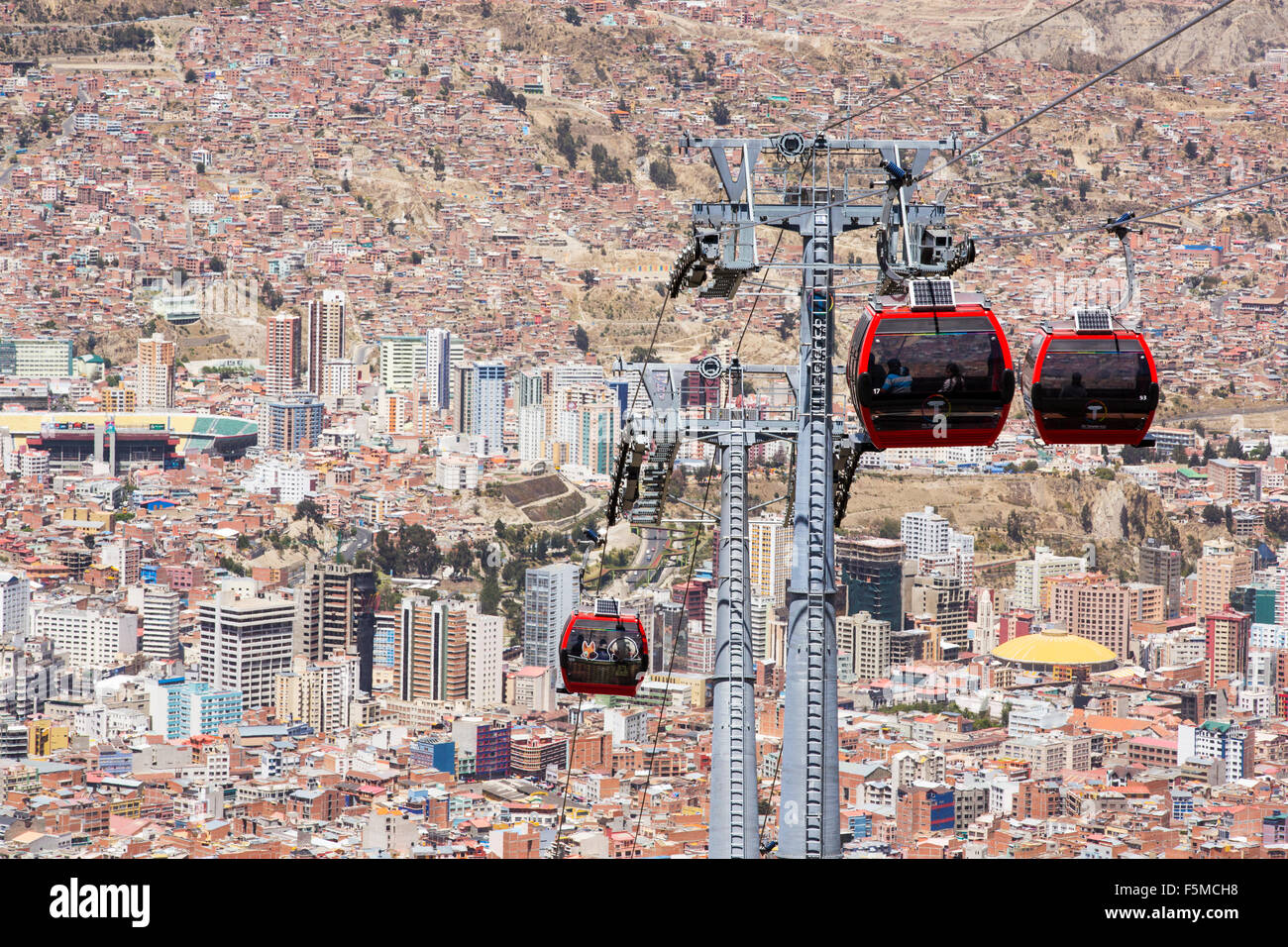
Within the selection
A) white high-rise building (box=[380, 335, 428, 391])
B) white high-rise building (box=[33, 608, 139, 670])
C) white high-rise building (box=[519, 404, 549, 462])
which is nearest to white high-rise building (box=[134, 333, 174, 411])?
white high-rise building (box=[380, 335, 428, 391])

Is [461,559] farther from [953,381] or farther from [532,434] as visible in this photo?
[953,381]

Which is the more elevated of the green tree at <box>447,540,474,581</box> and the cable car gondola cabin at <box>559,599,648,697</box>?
the cable car gondola cabin at <box>559,599,648,697</box>

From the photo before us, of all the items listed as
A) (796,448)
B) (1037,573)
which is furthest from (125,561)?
(796,448)

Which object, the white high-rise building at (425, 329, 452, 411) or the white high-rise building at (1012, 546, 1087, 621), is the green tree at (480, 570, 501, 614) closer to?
the white high-rise building at (1012, 546, 1087, 621)

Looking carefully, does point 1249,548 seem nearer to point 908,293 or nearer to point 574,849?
point 574,849

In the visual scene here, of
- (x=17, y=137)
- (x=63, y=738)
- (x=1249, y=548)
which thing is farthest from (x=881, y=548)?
(x=17, y=137)

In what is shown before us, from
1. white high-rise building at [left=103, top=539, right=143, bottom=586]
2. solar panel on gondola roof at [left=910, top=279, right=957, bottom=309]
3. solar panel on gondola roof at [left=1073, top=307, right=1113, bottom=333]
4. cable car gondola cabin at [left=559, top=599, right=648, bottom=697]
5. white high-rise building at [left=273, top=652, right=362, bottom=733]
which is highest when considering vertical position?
solar panel on gondola roof at [left=910, top=279, right=957, bottom=309]
